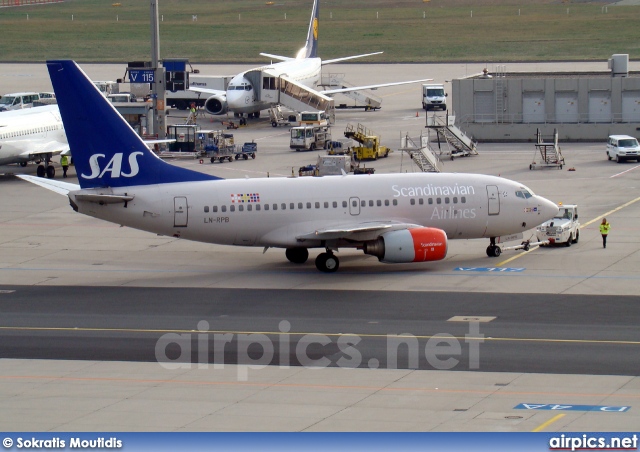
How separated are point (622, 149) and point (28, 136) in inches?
1667

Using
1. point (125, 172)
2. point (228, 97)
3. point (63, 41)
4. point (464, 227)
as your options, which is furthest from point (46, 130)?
point (63, 41)

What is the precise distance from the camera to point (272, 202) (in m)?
50.9

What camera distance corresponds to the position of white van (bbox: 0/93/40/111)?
10875 cm

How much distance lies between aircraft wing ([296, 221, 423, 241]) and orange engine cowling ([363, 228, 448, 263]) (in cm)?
46

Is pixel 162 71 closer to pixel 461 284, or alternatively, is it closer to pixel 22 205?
pixel 22 205

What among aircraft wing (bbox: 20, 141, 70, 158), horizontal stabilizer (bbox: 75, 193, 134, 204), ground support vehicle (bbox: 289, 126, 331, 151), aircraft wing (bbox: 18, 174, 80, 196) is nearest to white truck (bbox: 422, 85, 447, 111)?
ground support vehicle (bbox: 289, 126, 331, 151)

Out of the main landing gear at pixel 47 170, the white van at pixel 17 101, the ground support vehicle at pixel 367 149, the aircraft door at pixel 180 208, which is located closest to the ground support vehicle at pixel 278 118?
the ground support vehicle at pixel 367 149

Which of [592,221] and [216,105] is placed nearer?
[592,221]

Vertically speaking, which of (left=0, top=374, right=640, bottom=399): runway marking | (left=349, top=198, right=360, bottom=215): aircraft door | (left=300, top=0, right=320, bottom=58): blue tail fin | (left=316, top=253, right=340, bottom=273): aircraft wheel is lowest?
(left=0, top=374, right=640, bottom=399): runway marking

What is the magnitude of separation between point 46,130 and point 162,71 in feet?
40.8

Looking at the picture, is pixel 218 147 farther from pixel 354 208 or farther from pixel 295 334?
pixel 295 334

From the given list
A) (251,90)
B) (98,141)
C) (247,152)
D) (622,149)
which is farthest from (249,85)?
(98,141)

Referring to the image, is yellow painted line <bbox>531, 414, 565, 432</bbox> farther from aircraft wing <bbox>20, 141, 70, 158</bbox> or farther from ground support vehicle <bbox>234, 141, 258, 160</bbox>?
ground support vehicle <bbox>234, 141, 258, 160</bbox>

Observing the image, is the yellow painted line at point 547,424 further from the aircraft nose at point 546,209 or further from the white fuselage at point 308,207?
the aircraft nose at point 546,209
